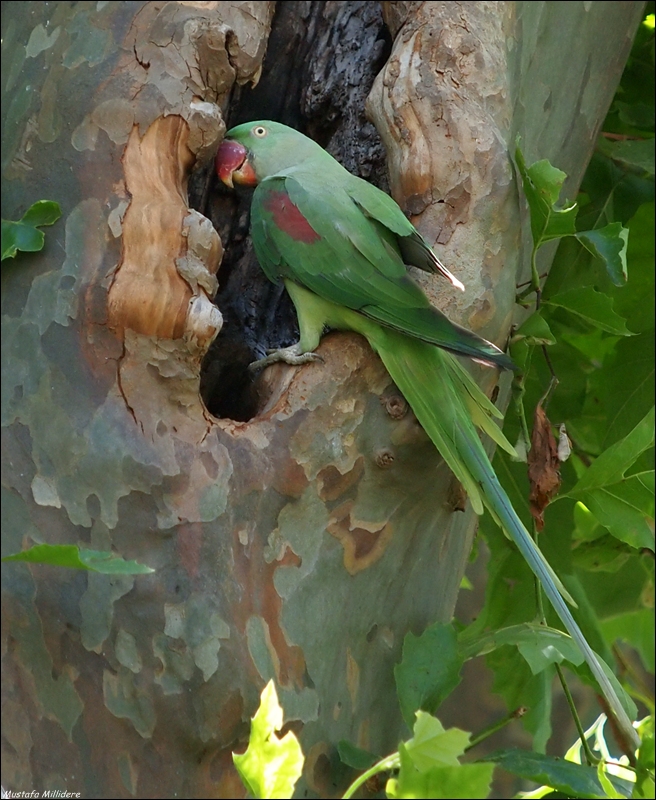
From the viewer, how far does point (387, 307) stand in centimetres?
161

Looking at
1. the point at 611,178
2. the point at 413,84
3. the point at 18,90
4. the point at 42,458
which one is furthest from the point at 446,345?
the point at 611,178

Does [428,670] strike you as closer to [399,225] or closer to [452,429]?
[452,429]

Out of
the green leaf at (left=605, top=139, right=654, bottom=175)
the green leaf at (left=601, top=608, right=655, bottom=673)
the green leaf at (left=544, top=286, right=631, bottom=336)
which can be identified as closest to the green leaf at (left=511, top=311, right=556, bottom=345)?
the green leaf at (left=544, top=286, right=631, bottom=336)

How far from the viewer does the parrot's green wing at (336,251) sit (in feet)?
5.19

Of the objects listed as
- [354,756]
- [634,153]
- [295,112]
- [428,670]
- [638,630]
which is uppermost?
[634,153]

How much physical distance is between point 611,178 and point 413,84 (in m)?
0.84

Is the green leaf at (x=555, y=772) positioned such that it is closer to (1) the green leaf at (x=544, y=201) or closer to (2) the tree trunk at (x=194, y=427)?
(2) the tree trunk at (x=194, y=427)

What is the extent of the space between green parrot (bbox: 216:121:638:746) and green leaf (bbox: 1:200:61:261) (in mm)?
480

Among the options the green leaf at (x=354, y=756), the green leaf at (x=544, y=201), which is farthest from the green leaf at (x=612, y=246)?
the green leaf at (x=354, y=756)

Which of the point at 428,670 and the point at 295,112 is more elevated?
the point at 295,112

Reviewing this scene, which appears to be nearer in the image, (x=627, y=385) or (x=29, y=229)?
(x=29, y=229)

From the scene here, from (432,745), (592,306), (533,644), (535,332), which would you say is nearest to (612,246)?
(592,306)

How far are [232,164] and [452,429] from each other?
0.87m

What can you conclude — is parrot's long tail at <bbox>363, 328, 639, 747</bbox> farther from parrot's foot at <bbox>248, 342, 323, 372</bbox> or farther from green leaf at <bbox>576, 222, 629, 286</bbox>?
green leaf at <bbox>576, 222, 629, 286</bbox>
